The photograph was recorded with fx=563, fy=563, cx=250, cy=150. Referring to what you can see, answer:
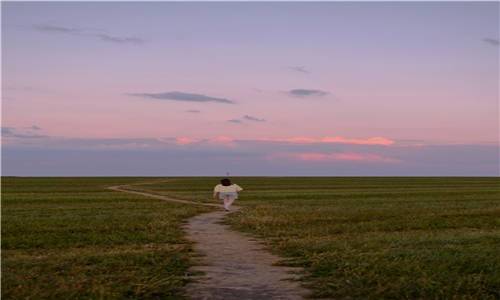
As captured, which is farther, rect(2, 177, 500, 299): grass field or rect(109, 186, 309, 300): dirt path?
rect(2, 177, 500, 299): grass field

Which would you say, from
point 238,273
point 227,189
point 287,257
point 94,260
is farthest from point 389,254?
point 227,189

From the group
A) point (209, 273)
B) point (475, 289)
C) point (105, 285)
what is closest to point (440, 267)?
point (475, 289)

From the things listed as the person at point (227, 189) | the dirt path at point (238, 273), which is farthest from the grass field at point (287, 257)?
the person at point (227, 189)

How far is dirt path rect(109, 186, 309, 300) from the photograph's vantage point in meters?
12.0

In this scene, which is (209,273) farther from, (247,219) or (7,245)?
(247,219)

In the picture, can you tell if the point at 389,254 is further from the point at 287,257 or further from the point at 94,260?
the point at 94,260

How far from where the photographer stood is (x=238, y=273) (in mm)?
14148

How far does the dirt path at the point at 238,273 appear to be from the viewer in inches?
473

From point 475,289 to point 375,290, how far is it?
2228 mm

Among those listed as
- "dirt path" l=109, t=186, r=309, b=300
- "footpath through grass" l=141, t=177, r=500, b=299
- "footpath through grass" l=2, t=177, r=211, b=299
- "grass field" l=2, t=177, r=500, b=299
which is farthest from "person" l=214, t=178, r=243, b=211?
"dirt path" l=109, t=186, r=309, b=300

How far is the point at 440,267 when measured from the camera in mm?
14531

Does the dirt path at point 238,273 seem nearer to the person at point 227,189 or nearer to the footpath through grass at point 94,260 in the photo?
the footpath through grass at point 94,260

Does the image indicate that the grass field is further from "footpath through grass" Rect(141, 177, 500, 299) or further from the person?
the person

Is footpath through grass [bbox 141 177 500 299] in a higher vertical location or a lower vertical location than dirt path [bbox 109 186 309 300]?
higher
